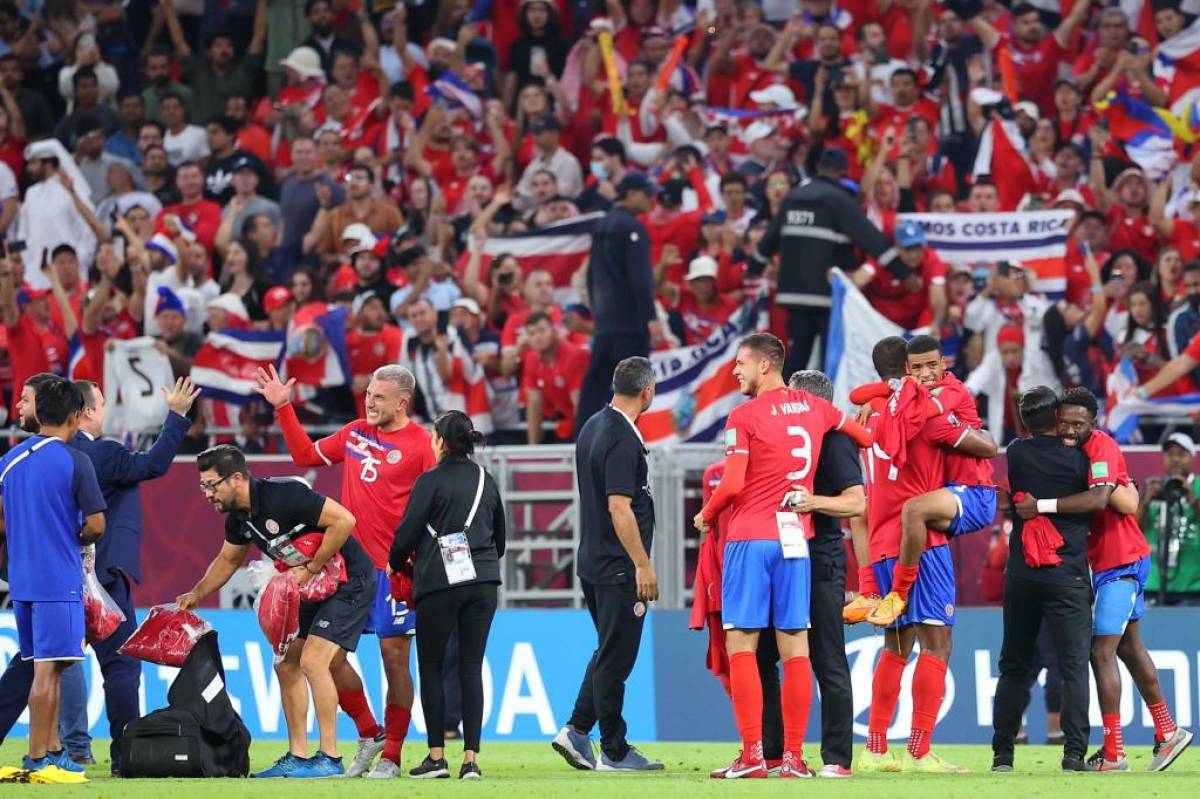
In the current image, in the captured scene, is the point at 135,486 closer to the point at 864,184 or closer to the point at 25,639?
the point at 25,639

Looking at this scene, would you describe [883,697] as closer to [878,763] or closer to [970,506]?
[878,763]

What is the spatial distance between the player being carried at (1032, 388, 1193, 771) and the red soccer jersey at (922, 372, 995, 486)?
1.27 ft

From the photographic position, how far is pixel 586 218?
66.8 ft

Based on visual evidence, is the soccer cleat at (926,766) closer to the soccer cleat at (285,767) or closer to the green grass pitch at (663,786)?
the green grass pitch at (663,786)

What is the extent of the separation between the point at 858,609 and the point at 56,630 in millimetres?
4320

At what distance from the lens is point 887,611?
11.6m

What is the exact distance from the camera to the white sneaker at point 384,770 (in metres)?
11.6

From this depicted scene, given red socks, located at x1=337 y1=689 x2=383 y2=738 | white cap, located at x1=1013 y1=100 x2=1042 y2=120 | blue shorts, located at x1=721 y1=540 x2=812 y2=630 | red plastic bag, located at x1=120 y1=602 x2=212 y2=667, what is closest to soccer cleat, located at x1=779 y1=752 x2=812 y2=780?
blue shorts, located at x1=721 y1=540 x2=812 y2=630

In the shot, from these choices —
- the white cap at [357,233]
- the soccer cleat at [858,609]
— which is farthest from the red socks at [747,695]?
the white cap at [357,233]

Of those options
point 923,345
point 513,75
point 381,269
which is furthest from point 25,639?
point 513,75

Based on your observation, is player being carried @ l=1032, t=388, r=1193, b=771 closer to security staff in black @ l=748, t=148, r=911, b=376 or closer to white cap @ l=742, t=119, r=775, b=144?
security staff in black @ l=748, t=148, r=911, b=376

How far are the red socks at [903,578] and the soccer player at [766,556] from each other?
0.77 meters

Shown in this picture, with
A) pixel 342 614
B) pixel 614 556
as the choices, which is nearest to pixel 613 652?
pixel 614 556

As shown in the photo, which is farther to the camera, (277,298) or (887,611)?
(277,298)
